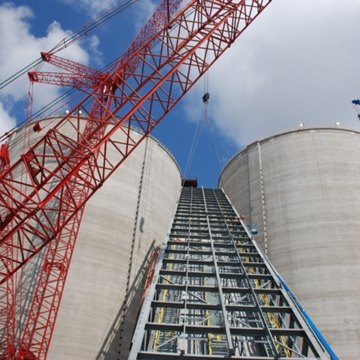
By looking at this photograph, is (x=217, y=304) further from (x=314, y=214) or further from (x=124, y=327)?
(x=314, y=214)

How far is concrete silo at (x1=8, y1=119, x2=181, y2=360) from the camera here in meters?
23.0

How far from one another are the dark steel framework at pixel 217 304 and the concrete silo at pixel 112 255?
16.5 ft

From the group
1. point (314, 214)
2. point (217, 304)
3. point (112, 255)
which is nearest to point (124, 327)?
point (112, 255)

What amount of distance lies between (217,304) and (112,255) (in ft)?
49.6

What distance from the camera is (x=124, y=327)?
24.5 meters

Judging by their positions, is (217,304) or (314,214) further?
(314,214)

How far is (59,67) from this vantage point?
32594 mm

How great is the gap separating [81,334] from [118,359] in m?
2.54

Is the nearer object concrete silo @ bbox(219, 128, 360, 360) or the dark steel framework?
the dark steel framework

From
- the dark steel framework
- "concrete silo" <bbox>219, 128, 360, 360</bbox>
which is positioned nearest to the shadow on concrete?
the dark steel framework

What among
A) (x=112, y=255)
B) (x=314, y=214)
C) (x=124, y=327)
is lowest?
(x=124, y=327)

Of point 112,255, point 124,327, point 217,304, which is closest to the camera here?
point 217,304

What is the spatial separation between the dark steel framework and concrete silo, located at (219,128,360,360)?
15.7ft

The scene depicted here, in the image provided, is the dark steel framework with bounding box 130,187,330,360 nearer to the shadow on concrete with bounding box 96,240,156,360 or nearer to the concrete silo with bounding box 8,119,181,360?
the concrete silo with bounding box 8,119,181,360
